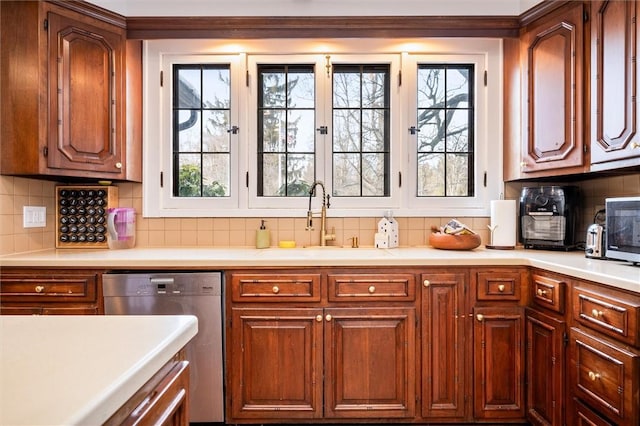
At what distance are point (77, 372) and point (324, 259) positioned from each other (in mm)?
1393

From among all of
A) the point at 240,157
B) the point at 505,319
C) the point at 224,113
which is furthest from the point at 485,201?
the point at 224,113

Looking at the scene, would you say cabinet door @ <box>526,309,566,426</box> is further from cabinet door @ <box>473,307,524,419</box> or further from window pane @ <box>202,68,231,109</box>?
window pane @ <box>202,68,231,109</box>

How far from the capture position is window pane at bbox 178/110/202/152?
8.21 feet

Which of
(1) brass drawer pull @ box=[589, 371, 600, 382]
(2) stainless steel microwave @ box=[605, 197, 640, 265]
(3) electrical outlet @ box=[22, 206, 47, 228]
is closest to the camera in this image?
(1) brass drawer pull @ box=[589, 371, 600, 382]

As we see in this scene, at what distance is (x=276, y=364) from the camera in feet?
6.15

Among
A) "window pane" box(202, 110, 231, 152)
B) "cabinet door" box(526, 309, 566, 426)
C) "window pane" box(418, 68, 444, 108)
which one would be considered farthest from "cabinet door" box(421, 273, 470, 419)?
"window pane" box(202, 110, 231, 152)

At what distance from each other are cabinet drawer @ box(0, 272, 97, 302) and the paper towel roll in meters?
2.38

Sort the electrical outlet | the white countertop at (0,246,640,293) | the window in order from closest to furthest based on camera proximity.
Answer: the white countertop at (0,246,640,293), the electrical outlet, the window

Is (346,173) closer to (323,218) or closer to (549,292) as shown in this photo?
(323,218)

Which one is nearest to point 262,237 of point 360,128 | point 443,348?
point 360,128

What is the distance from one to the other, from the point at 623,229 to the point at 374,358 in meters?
1.31

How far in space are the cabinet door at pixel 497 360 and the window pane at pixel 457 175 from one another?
91 cm

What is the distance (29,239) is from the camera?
2.20 meters

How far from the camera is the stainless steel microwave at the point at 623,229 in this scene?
1556 millimetres
